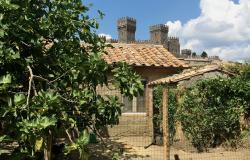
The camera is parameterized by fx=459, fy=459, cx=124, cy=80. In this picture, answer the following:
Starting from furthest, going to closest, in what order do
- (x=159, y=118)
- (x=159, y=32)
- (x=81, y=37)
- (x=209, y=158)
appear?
(x=159, y=32)
(x=159, y=118)
(x=209, y=158)
(x=81, y=37)

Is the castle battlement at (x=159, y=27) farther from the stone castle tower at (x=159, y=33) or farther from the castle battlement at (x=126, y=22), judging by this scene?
the castle battlement at (x=126, y=22)

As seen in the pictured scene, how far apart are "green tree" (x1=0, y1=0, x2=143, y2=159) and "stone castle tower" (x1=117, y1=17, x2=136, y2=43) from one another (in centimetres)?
3233

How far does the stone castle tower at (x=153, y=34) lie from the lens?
135ft

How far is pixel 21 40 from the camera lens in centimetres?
741

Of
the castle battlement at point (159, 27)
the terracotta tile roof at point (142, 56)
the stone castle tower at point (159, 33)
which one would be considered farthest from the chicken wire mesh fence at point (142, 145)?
the castle battlement at point (159, 27)

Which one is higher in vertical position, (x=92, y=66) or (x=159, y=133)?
(x=92, y=66)

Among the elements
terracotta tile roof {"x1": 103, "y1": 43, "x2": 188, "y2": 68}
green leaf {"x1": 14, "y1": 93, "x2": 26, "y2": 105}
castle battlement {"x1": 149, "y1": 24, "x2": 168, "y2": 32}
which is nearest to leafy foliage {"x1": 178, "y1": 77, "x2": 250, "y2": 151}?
terracotta tile roof {"x1": 103, "y1": 43, "x2": 188, "y2": 68}

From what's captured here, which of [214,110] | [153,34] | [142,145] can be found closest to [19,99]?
[214,110]

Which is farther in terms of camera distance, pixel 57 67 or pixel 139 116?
pixel 139 116

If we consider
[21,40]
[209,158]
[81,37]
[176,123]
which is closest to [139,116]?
[176,123]

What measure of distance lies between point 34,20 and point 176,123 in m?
7.24

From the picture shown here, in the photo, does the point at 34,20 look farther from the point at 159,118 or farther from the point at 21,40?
the point at 159,118

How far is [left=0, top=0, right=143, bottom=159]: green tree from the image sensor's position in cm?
608

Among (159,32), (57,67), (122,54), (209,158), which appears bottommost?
(209,158)
